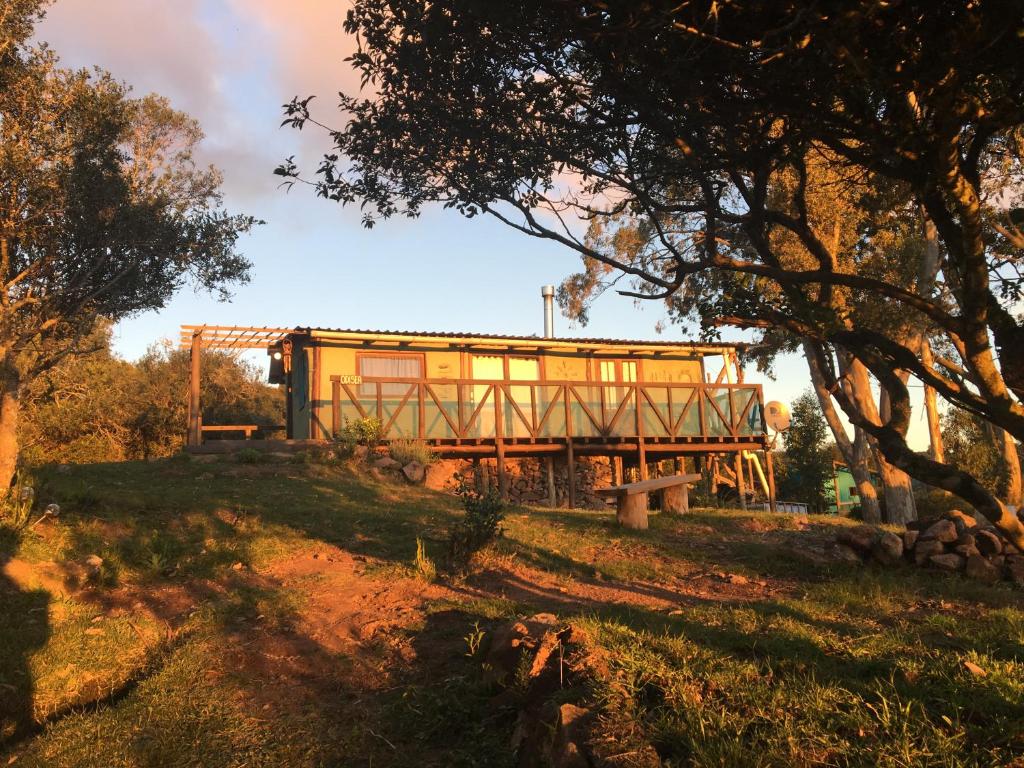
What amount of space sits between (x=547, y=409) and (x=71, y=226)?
35.6 feet

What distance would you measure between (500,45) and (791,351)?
13.8m

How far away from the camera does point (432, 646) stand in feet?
15.7

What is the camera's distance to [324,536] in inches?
322

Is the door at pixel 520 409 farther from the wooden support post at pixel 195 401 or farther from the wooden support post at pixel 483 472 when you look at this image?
the wooden support post at pixel 195 401

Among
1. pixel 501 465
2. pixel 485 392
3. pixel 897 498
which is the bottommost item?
pixel 897 498

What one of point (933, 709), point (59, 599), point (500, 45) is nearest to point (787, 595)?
point (933, 709)

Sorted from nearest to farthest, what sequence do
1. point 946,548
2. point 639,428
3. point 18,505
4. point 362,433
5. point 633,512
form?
point 18,505, point 946,548, point 633,512, point 362,433, point 639,428

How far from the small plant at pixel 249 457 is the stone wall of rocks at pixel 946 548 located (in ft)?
32.9

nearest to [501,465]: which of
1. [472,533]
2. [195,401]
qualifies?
[195,401]

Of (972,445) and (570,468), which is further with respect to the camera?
(972,445)

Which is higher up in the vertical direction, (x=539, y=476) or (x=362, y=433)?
(x=362, y=433)

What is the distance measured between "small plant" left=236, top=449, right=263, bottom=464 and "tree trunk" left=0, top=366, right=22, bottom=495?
5.01m

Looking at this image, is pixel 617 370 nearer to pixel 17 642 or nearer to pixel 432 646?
pixel 432 646

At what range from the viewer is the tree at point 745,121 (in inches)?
160
